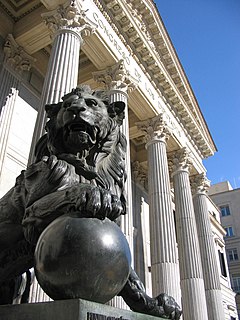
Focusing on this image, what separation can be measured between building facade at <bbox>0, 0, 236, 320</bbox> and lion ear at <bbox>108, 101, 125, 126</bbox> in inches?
206

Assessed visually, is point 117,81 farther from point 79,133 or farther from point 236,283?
point 236,283

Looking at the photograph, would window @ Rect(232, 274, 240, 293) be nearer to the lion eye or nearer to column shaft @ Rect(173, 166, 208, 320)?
column shaft @ Rect(173, 166, 208, 320)

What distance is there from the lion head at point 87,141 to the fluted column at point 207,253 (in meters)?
16.2

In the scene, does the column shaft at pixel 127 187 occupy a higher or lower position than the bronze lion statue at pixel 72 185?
higher

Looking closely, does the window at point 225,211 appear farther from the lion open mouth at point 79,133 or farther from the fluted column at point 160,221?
the lion open mouth at point 79,133

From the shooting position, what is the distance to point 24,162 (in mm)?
11609

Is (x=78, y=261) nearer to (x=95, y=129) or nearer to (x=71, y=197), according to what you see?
(x=71, y=197)

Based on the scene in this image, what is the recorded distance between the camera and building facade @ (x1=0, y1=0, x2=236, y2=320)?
10.0 metres

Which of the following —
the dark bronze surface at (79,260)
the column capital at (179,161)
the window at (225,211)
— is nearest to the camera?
the dark bronze surface at (79,260)

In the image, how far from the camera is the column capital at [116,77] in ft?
39.9

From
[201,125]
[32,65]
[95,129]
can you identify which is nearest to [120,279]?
[95,129]

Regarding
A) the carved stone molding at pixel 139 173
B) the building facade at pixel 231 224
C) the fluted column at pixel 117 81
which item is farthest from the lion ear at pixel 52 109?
the building facade at pixel 231 224

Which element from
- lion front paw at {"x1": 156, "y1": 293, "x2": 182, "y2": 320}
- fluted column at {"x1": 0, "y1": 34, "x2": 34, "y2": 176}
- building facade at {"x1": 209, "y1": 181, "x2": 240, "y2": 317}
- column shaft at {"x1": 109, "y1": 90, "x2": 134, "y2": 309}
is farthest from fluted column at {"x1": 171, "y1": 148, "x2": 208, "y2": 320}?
building facade at {"x1": 209, "y1": 181, "x2": 240, "y2": 317}

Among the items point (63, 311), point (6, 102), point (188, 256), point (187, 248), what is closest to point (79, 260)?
point (63, 311)
